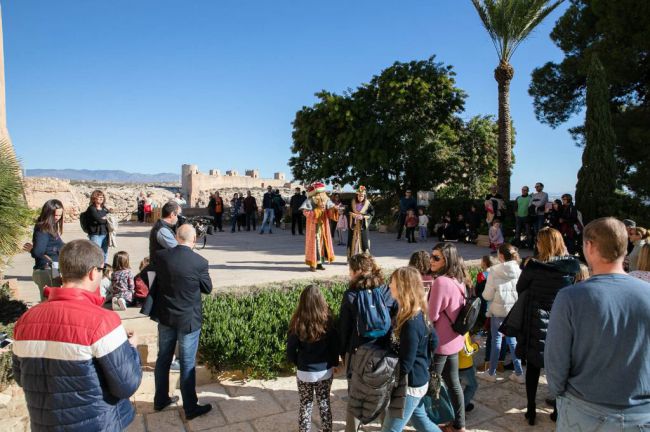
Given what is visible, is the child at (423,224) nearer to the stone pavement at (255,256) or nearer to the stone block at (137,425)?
the stone pavement at (255,256)

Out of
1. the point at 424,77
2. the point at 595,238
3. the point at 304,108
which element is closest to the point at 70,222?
the point at 304,108

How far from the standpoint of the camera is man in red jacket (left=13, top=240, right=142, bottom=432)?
2135 millimetres

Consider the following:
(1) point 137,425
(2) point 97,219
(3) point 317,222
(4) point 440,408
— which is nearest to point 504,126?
(3) point 317,222

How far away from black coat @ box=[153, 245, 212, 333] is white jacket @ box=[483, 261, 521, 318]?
284 cm

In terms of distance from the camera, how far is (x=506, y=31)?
596 inches

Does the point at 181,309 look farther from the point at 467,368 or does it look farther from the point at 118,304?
the point at 118,304

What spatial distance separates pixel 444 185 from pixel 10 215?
1801 cm

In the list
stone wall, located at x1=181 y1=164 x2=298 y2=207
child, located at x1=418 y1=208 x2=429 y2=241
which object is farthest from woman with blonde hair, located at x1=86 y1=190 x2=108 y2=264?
stone wall, located at x1=181 y1=164 x2=298 y2=207

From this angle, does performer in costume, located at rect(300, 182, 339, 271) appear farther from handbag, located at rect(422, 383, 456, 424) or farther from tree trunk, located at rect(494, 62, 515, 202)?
tree trunk, located at rect(494, 62, 515, 202)

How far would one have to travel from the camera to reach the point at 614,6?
14.9m

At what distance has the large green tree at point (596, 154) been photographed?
42.3ft

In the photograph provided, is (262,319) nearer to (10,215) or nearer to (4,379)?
(4,379)

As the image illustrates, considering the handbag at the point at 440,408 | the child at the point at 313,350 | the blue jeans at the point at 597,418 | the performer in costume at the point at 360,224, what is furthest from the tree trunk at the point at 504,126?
the blue jeans at the point at 597,418

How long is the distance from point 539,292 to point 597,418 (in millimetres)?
1747
